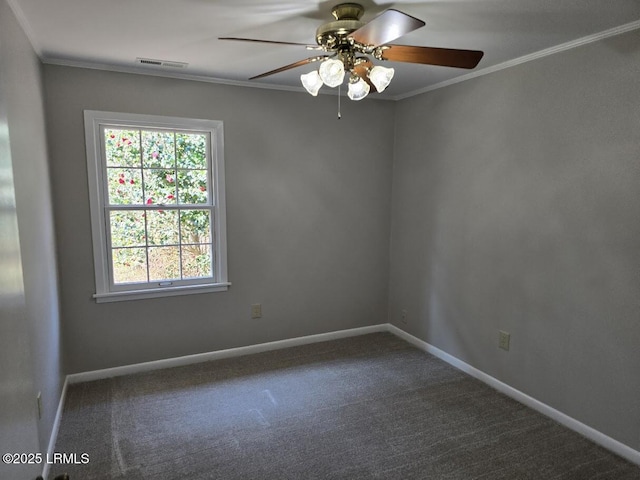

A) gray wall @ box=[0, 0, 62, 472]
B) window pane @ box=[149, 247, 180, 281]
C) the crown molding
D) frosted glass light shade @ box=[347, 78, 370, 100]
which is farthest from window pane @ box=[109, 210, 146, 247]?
frosted glass light shade @ box=[347, 78, 370, 100]

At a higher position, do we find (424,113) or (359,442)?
(424,113)

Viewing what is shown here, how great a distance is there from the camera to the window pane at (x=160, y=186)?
3104mm


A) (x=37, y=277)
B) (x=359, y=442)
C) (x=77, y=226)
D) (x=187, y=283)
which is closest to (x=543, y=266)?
(x=359, y=442)

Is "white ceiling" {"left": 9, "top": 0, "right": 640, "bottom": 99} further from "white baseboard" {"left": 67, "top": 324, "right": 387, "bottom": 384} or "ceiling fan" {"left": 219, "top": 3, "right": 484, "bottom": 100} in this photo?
"white baseboard" {"left": 67, "top": 324, "right": 387, "bottom": 384}

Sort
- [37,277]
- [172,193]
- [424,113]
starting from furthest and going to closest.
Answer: [424,113] < [172,193] < [37,277]

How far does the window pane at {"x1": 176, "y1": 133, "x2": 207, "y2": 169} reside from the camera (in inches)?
126

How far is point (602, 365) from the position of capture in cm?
232

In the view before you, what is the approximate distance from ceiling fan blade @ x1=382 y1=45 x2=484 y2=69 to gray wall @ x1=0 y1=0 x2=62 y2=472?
1.42m

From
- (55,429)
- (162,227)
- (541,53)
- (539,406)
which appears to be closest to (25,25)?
(162,227)

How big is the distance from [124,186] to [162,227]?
0.41 m

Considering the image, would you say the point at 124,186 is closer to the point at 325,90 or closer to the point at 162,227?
the point at 162,227

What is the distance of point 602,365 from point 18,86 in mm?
3498

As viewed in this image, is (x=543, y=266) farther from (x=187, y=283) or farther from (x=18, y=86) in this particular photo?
(x=18, y=86)

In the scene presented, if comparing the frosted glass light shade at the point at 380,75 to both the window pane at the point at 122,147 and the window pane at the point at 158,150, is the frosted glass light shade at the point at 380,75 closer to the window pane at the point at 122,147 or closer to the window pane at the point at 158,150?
the window pane at the point at 158,150
